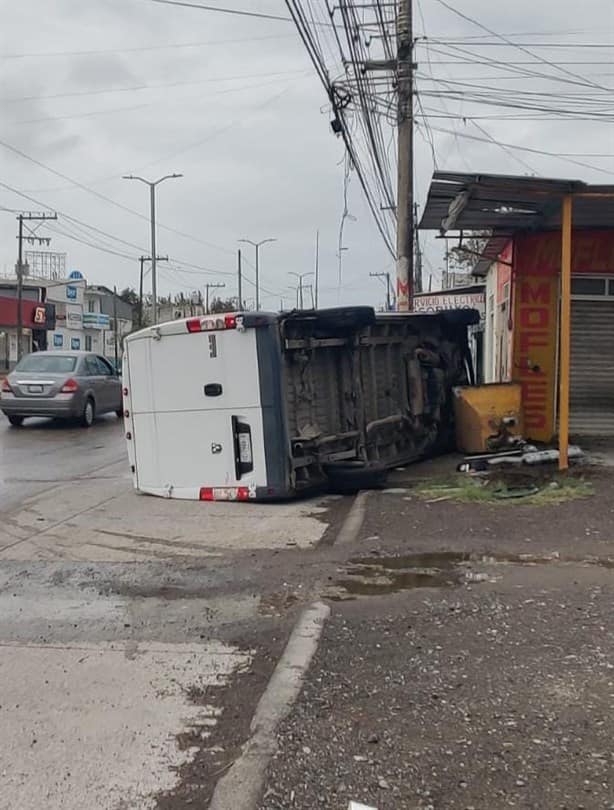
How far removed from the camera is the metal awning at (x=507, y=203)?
31.2ft

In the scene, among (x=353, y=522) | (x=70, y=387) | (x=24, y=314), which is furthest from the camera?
(x=24, y=314)

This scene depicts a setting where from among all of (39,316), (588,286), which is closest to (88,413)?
(588,286)

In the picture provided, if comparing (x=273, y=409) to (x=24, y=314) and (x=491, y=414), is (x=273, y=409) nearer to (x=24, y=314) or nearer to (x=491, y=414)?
(x=491, y=414)

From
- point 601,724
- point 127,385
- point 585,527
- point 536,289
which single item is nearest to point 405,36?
point 536,289

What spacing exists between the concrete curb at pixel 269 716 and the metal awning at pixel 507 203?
5.79 meters

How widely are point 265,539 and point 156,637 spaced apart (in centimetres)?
257

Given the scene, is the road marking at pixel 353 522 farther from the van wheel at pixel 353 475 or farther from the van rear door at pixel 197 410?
the van rear door at pixel 197 410

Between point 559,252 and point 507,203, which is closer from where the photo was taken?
point 507,203

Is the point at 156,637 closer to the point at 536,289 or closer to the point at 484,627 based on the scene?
the point at 484,627

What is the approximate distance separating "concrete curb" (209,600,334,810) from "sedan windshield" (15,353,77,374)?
13927 mm

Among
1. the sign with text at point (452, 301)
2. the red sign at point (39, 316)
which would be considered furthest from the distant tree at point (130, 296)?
the sign with text at point (452, 301)

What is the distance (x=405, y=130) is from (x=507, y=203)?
592 centimetres

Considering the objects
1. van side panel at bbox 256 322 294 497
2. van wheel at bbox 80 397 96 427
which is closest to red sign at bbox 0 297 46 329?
van wheel at bbox 80 397 96 427

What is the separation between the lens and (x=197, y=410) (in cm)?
934
